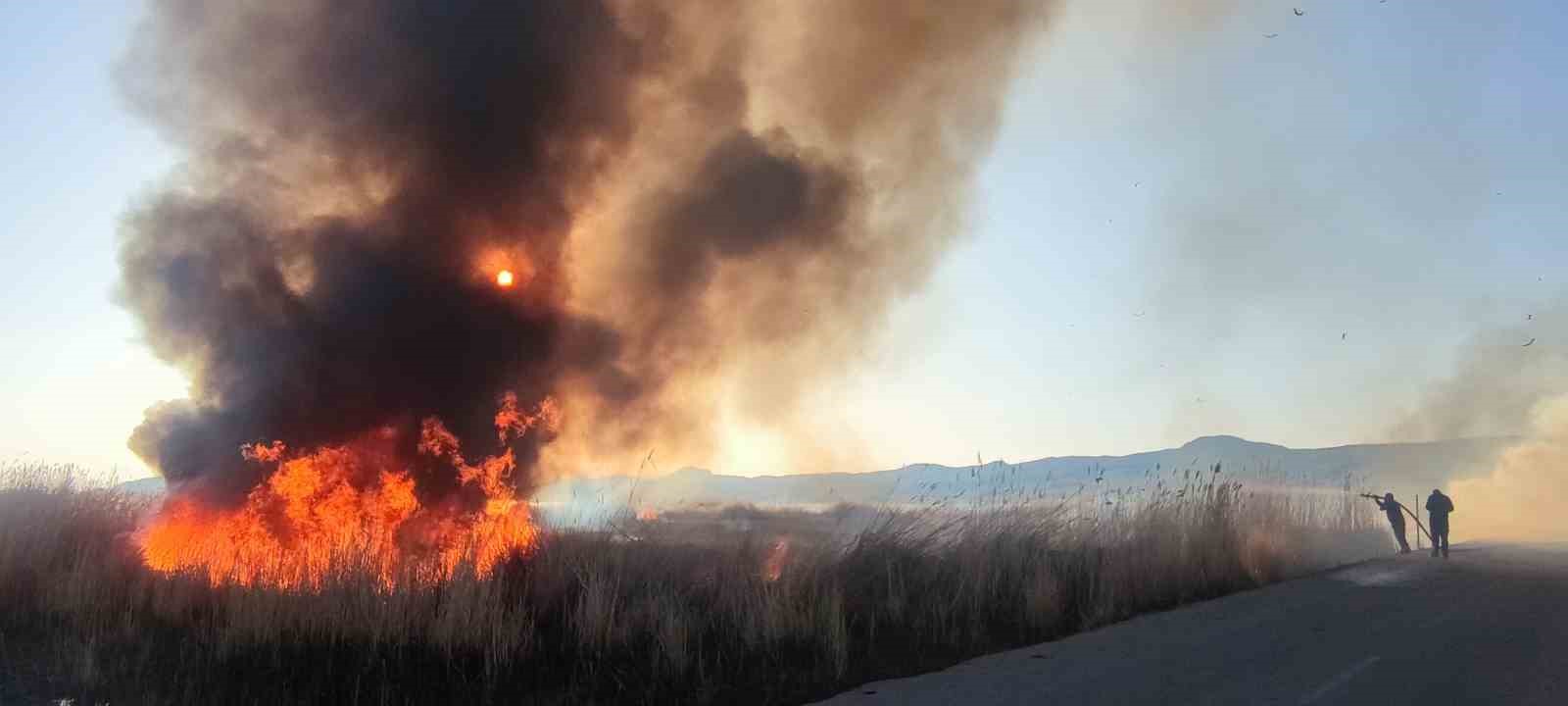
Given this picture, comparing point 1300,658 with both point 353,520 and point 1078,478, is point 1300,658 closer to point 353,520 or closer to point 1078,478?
point 353,520

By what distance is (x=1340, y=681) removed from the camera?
688 centimetres

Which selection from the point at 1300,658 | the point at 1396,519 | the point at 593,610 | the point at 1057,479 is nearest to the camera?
the point at 1300,658

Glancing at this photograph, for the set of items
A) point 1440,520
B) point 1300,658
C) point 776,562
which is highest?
point 1440,520

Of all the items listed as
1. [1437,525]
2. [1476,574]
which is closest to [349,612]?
[1476,574]

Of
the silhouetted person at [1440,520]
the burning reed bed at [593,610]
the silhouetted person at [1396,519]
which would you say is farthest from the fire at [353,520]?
the silhouetted person at [1396,519]

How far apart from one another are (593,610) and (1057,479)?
105 feet

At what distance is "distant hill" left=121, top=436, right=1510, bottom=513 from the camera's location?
15742 mm

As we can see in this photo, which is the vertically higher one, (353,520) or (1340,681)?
(353,520)

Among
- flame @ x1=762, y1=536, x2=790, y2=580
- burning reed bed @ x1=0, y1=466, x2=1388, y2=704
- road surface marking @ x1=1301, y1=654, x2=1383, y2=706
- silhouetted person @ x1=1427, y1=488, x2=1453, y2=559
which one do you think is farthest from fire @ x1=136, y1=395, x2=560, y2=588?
silhouetted person @ x1=1427, y1=488, x2=1453, y2=559

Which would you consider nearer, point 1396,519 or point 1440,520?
point 1440,520

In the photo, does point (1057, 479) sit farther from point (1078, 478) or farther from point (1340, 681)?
point (1340, 681)

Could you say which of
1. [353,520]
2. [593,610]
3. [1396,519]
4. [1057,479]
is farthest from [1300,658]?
[1057,479]

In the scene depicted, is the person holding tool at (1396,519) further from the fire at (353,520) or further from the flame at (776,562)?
the fire at (353,520)

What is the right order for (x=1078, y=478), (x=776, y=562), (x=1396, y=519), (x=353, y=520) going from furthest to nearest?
(x=1078, y=478) < (x=1396, y=519) < (x=353, y=520) < (x=776, y=562)
